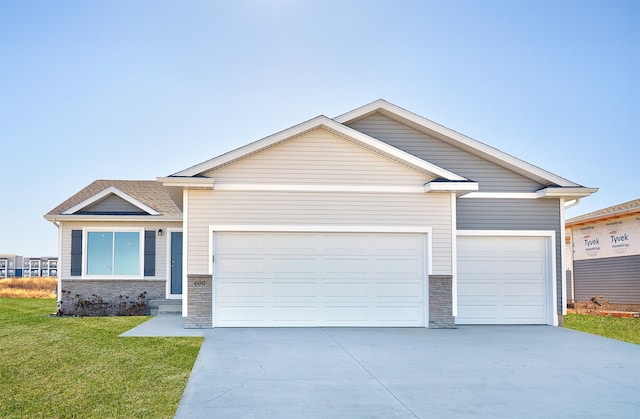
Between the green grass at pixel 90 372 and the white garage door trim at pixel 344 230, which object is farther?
the white garage door trim at pixel 344 230

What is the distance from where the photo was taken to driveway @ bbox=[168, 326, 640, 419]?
6.44 metres

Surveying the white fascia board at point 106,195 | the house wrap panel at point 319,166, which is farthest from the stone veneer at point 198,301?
the white fascia board at point 106,195

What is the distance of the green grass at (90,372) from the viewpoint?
21.1ft

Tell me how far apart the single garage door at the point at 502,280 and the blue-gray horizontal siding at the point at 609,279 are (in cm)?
705

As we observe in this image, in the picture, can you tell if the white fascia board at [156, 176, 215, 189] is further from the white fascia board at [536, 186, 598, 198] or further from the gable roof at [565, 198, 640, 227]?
the gable roof at [565, 198, 640, 227]

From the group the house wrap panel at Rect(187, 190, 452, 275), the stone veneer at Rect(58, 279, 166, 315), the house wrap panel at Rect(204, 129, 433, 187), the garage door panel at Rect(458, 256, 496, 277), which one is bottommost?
the stone veneer at Rect(58, 279, 166, 315)

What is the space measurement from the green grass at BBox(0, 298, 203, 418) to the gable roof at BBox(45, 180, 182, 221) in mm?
5327

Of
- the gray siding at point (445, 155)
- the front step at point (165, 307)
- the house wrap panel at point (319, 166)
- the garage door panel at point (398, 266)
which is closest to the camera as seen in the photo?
the house wrap panel at point (319, 166)

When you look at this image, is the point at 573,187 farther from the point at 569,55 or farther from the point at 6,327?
the point at 6,327

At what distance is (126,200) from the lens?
18.3 m

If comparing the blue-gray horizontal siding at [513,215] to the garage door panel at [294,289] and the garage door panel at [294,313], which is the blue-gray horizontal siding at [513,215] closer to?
the garage door panel at [294,289]

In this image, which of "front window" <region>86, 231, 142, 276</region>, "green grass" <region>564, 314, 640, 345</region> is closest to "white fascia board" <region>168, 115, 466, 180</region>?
"green grass" <region>564, 314, 640, 345</region>

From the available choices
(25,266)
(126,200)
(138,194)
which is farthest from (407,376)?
(25,266)

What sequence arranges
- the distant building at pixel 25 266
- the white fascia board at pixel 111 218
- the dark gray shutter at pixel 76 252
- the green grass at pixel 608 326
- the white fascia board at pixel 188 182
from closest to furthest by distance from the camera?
the white fascia board at pixel 188 182
the green grass at pixel 608 326
the white fascia board at pixel 111 218
the dark gray shutter at pixel 76 252
the distant building at pixel 25 266
